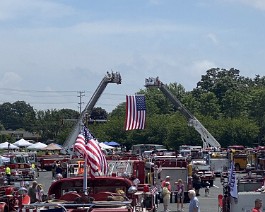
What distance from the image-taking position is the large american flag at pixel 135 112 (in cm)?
4791

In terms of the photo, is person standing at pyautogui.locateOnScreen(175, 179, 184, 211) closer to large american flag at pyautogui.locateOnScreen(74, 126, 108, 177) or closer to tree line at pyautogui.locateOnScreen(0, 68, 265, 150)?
large american flag at pyautogui.locateOnScreen(74, 126, 108, 177)

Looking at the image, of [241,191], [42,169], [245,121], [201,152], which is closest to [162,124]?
[245,121]

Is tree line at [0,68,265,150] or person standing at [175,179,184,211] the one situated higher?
tree line at [0,68,265,150]

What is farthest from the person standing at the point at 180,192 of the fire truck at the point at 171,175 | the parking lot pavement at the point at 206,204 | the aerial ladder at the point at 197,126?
the aerial ladder at the point at 197,126

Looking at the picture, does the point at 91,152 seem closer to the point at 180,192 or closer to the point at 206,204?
the point at 180,192

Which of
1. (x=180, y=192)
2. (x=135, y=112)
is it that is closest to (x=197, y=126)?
(x=135, y=112)

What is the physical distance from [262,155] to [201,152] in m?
8.79

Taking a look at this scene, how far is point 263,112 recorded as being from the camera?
10475 cm

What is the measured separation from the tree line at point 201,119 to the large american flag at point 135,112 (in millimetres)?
37522

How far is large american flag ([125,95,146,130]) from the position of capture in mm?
47906

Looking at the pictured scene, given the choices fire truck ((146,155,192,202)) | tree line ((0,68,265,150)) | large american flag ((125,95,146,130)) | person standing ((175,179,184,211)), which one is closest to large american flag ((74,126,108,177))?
person standing ((175,179,184,211))

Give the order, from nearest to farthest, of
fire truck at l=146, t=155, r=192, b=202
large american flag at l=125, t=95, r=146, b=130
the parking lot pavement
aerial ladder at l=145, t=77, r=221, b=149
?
1. the parking lot pavement
2. fire truck at l=146, t=155, r=192, b=202
3. large american flag at l=125, t=95, r=146, b=130
4. aerial ladder at l=145, t=77, r=221, b=149

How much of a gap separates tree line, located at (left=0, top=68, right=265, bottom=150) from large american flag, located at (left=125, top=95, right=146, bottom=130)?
1477 inches

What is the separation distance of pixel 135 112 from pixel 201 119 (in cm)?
4496
